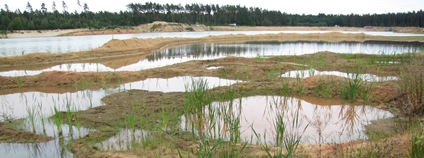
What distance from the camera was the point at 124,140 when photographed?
4.50 m

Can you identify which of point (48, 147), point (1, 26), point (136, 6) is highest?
point (136, 6)

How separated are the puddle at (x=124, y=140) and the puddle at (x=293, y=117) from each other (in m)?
0.79

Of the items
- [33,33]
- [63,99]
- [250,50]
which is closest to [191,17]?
[33,33]

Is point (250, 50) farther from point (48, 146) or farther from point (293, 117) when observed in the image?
point (48, 146)

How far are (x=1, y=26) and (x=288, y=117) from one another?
4487cm

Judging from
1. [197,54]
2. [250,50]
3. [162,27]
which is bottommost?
[197,54]

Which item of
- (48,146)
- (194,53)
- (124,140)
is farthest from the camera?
(194,53)

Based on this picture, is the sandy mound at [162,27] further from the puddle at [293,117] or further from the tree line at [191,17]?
the puddle at [293,117]

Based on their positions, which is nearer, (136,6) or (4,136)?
(4,136)

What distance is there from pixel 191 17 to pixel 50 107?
65.6 m

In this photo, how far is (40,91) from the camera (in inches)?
318

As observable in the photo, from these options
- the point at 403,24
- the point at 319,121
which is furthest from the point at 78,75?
the point at 403,24

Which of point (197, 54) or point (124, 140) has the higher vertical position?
point (197, 54)

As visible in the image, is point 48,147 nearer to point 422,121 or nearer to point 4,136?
point 4,136
